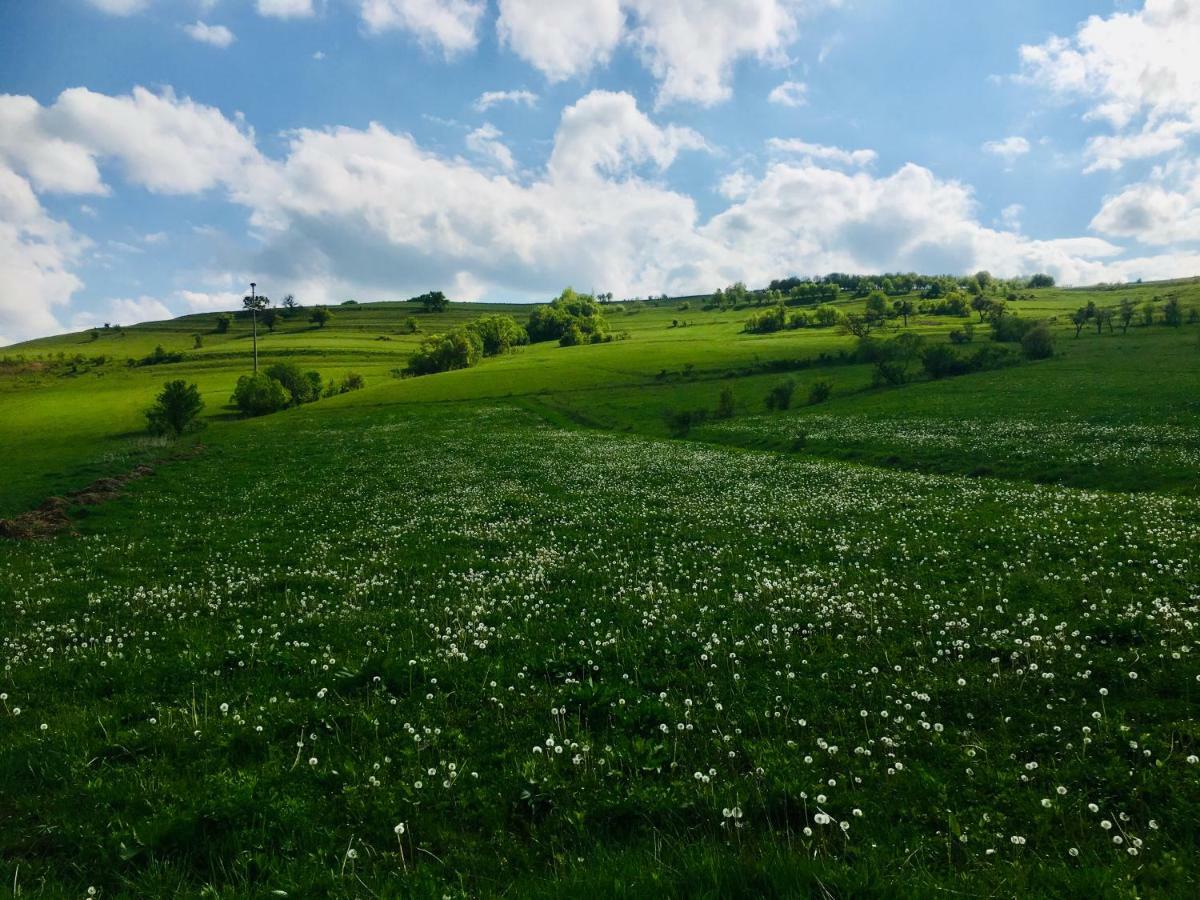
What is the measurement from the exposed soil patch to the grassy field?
1.99 meters

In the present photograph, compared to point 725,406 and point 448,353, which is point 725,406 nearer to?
point 725,406

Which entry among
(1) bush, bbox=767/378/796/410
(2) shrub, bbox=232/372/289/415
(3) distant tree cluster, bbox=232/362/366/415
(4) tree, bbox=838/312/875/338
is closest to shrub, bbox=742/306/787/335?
(4) tree, bbox=838/312/875/338

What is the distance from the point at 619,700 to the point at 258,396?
335ft

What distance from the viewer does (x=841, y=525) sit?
1784 cm

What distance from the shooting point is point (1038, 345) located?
100 meters

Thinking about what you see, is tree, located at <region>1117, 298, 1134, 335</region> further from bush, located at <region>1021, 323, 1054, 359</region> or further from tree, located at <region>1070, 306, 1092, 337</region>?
bush, located at <region>1021, 323, 1054, 359</region>

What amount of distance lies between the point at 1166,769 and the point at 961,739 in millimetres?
1752

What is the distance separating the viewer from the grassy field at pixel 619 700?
521 centimetres

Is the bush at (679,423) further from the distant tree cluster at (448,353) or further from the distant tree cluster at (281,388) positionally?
the distant tree cluster at (448,353)

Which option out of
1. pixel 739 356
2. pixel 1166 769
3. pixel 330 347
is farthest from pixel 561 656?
pixel 330 347

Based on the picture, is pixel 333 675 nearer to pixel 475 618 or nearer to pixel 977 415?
pixel 475 618

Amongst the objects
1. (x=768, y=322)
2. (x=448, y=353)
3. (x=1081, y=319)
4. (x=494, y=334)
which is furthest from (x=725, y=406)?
(x=768, y=322)

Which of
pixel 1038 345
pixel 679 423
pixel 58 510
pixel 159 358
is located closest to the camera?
pixel 58 510

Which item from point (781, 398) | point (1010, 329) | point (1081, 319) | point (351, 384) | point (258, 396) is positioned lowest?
point (781, 398)
